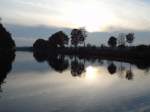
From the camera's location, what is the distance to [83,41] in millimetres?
140375

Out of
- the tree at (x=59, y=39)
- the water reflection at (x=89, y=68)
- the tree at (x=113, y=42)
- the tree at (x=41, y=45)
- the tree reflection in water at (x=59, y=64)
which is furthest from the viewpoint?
the tree at (x=41, y=45)

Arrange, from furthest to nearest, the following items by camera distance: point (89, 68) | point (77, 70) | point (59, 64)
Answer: point (59, 64) < point (89, 68) < point (77, 70)

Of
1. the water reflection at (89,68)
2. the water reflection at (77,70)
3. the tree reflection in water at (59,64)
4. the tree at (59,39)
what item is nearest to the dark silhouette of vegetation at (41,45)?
the tree at (59,39)

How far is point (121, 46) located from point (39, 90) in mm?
103008

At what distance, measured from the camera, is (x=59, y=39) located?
148m

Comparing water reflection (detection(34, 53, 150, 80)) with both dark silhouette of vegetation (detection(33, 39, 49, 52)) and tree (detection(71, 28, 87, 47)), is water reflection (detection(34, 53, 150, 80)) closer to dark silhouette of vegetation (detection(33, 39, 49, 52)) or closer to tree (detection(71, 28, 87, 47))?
tree (detection(71, 28, 87, 47))

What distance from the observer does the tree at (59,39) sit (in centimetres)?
14812

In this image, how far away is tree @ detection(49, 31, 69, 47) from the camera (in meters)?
148

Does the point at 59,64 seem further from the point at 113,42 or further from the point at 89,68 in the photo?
the point at 113,42

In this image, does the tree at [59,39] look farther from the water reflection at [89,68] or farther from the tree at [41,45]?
the water reflection at [89,68]

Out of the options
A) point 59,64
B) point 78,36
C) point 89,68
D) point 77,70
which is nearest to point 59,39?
point 78,36

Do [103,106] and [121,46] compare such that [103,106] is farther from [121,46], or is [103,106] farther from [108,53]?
[121,46]

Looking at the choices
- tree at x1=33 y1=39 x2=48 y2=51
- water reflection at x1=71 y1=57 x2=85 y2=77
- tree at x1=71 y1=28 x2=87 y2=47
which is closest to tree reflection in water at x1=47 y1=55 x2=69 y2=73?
water reflection at x1=71 y1=57 x2=85 y2=77

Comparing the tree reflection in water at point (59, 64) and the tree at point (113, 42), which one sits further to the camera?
the tree at point (113, 42)
